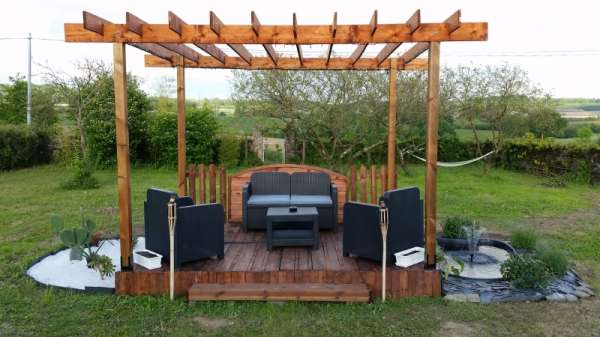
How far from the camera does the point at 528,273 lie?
176 inches

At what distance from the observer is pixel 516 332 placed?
3.72 metres

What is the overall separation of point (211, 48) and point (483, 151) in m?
11.3

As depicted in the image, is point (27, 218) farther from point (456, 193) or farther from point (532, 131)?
point (532, 131)

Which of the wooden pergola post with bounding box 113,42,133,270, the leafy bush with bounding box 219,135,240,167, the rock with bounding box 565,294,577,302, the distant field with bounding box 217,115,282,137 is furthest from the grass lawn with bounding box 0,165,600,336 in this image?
the leafy bush with bounding box 219,135,240,167

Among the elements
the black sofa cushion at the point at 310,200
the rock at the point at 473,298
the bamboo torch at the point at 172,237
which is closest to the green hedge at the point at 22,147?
the black sofa cushion at the point at 310,200

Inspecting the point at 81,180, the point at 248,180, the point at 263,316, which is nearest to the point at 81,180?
the point at 81,180

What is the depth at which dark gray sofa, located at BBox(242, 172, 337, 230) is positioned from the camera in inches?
236

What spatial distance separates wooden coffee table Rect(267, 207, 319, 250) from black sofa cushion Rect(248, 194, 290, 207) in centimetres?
66

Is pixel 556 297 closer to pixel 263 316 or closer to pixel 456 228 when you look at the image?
pixel 456 228

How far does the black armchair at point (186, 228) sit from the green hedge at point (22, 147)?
10771mm

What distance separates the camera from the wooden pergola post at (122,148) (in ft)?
13.8

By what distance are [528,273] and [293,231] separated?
2331mm

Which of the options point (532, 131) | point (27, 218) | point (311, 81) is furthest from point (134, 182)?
point (532, 131)

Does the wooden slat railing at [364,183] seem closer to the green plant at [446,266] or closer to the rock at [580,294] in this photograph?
the green plant at [446,266]
